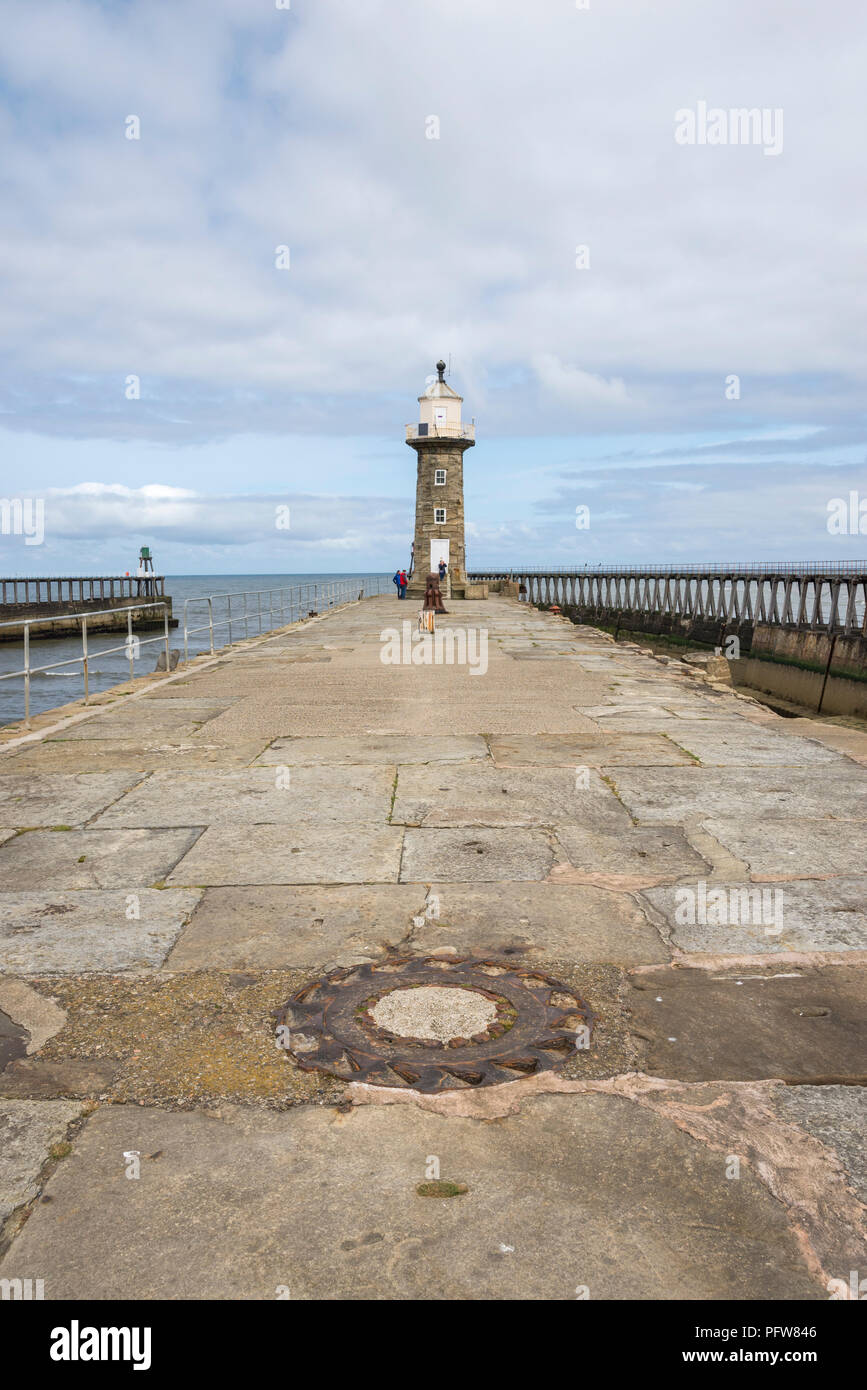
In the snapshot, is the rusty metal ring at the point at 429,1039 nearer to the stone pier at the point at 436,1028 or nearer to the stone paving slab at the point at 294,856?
the stone pier at the point at 436,1028

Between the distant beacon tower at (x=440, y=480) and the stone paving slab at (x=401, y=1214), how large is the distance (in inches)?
1552

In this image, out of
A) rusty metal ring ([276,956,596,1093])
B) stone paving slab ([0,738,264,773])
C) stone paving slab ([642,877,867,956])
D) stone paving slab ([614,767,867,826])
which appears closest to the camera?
rusty metal ring ([276,956,596,1093])

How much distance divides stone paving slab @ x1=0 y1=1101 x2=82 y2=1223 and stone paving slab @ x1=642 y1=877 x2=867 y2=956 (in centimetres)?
252

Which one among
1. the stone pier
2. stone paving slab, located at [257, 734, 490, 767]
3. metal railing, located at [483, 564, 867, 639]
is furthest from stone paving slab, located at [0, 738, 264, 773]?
metal railing, located at [483, 564, 867, 639]

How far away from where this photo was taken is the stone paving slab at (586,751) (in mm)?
7789

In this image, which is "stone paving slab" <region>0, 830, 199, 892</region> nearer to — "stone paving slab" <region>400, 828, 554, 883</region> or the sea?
"stone paving slab" <region>400, 828, 554, 883</region>

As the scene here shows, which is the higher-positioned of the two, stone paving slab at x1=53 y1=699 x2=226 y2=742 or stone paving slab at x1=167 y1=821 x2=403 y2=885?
stone paving slab at x1=53 y1=699 x2=226 y2=742

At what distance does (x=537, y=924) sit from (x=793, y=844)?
1.98m

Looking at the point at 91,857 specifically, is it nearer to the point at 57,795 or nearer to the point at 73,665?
the point at 57,795

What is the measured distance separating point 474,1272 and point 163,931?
8.20 feet

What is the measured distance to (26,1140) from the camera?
2.74m

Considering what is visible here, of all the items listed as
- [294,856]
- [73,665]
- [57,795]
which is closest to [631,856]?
[294,856]

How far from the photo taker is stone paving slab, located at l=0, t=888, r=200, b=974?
13.1 ft
